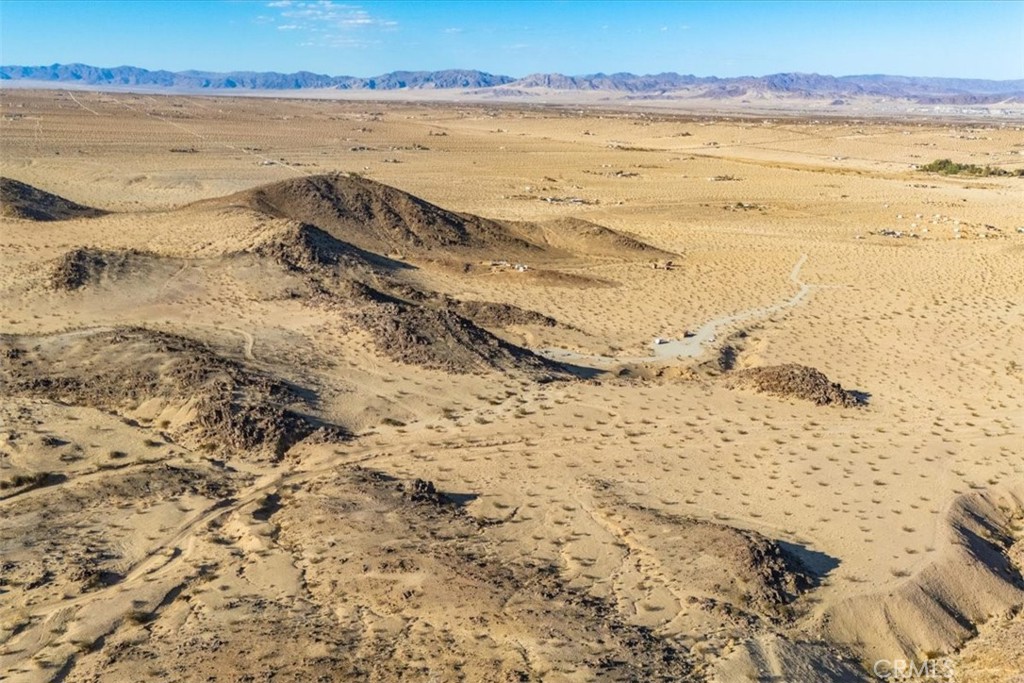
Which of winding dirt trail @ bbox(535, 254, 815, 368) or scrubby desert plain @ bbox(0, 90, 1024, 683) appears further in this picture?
winding dirt trail @ bbox(535, 254, 815, 368)

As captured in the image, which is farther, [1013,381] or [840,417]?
[1013,381]

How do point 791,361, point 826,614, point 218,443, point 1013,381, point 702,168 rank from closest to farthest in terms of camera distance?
point 826,614
point 218,443
point 1013,381
point 791,361
point 702,168

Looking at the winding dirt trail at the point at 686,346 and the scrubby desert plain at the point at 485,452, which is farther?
the winding dirt trail at the point at 686,346

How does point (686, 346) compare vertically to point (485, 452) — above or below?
below

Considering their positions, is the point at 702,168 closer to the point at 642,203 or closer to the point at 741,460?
the point at 642,203

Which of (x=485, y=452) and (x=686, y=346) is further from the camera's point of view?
(x=686, y=346)

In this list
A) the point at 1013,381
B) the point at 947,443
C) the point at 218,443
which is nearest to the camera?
the point at 218,443

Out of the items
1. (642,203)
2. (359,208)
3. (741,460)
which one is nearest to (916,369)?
(741,460)

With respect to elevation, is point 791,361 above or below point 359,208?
below
